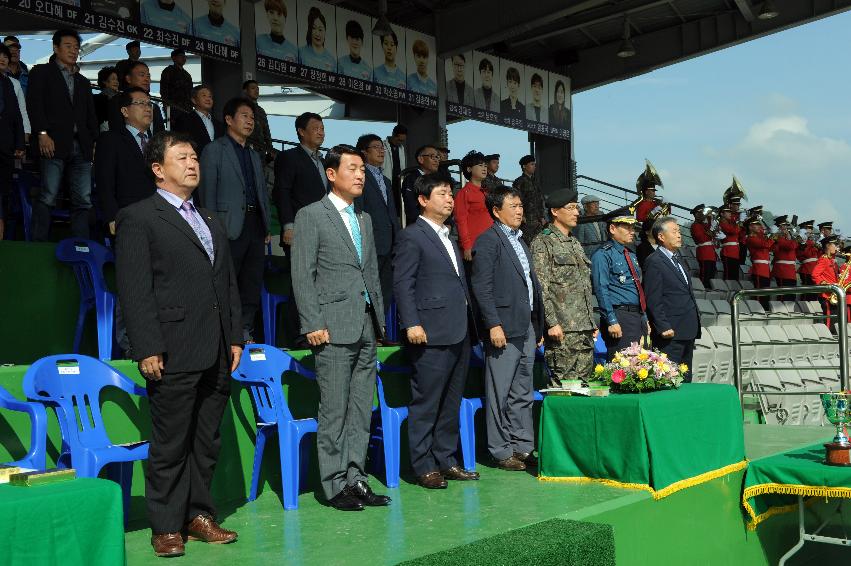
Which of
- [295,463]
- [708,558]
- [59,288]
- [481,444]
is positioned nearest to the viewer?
[295,463]

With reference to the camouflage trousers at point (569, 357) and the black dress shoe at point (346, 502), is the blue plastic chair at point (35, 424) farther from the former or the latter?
the camouflage trousers at point (569, 357)

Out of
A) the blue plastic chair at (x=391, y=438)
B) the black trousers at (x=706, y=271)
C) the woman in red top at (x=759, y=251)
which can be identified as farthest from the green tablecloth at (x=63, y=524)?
the woman in red top at (x=759, y=251)

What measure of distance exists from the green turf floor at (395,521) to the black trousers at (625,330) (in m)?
1.47

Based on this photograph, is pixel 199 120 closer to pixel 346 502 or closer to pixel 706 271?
pixel 346 502

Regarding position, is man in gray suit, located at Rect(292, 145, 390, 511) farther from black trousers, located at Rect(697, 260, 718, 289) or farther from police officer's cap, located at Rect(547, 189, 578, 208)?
black trousers, located at Rect(697, 260, 718, 289)

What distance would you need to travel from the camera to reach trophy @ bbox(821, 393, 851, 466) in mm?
4895

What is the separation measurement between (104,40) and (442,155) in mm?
12041

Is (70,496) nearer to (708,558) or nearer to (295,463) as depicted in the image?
(295,463)

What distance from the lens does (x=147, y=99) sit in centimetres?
520

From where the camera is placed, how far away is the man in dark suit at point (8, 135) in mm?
5797

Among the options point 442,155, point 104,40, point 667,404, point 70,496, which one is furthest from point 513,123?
point 70,496

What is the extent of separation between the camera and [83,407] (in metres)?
3.97

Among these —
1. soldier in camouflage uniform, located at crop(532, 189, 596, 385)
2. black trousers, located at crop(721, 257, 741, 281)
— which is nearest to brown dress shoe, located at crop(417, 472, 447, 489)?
soldier in camouflage uniform, located at crop(532, 189, 596, 385)

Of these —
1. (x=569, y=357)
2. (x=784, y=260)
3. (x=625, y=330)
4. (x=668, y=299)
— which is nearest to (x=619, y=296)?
(x=625, y=330)
